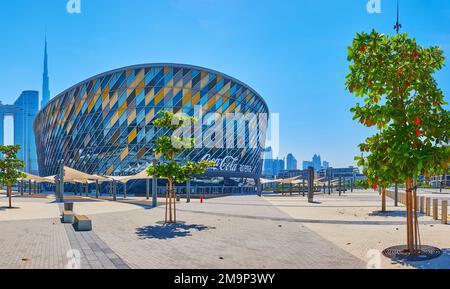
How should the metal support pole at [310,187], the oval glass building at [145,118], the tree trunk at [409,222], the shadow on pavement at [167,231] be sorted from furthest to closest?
the oval glass building at [145,118], the metal support pole at [310,187], the shadow on pavement at [167,231], the tree trunk at [409,222]

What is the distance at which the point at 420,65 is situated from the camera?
36.3 ft

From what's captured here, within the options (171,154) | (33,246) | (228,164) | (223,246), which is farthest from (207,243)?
(228,164)

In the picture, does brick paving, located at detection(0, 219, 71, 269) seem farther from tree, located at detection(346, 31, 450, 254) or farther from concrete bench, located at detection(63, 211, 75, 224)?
tree, located at detection(346, 31, 450, 254)

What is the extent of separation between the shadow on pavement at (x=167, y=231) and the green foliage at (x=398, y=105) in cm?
725

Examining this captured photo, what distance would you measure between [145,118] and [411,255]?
5486 cm

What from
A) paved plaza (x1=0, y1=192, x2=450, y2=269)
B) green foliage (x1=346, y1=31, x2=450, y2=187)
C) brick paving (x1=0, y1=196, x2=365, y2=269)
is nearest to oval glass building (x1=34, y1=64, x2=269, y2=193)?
paved plaza (x1=0, y1=192, x2=450, y2=269)

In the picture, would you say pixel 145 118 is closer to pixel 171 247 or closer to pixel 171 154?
pixel 171 154

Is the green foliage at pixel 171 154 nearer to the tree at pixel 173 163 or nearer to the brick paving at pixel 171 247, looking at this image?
the tree at pixel 173 163

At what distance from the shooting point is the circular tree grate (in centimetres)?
1030

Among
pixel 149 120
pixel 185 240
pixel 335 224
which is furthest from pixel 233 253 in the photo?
pixel 149 120

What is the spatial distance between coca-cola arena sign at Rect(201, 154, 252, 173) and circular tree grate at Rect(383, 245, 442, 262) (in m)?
52.4

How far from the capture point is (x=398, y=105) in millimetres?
11125

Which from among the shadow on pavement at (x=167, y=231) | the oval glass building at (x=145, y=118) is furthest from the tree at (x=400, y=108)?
the oval glass building at (x=145, y=118)

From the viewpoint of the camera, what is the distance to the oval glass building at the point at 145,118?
6206cm
